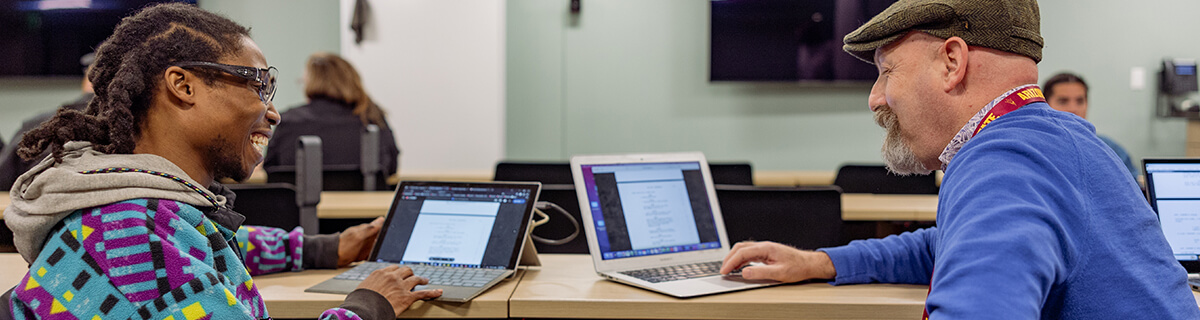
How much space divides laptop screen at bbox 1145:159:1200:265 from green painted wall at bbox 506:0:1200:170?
382 cm

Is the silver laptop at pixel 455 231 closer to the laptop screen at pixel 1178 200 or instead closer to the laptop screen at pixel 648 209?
the laptop screen at pixel 648 209

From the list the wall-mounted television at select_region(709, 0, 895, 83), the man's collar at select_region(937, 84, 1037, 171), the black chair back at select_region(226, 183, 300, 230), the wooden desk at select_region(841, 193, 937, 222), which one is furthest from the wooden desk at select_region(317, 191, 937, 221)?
the wall-mounted television at select_region(709, 0, 895, 83)

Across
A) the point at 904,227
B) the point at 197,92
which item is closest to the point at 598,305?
→ the point at 197,92

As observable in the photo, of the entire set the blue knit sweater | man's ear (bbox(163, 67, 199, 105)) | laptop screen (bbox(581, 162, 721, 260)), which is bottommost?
laptop screen (bbox(581, 162, 721, 260))

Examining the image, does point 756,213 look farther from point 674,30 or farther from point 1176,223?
point 674,30

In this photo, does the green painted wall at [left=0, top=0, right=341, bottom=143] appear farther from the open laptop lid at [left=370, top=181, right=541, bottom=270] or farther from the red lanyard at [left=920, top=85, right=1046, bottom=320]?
the red lanyard at [left=920, top=85, right=1046, bottom=320]

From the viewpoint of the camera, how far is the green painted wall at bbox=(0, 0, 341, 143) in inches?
218

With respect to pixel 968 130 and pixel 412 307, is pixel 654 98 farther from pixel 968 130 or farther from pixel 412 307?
pixel 968 130

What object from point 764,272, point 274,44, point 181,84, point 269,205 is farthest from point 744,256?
point 274,44

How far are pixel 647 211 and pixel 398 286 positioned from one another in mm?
556

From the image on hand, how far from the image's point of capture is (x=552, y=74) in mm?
5516

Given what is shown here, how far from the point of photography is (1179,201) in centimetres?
164

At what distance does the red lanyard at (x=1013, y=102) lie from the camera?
3.33 feet

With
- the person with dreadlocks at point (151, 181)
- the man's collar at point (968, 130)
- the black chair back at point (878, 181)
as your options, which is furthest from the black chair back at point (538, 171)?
the man's collar at point (968, 130)
